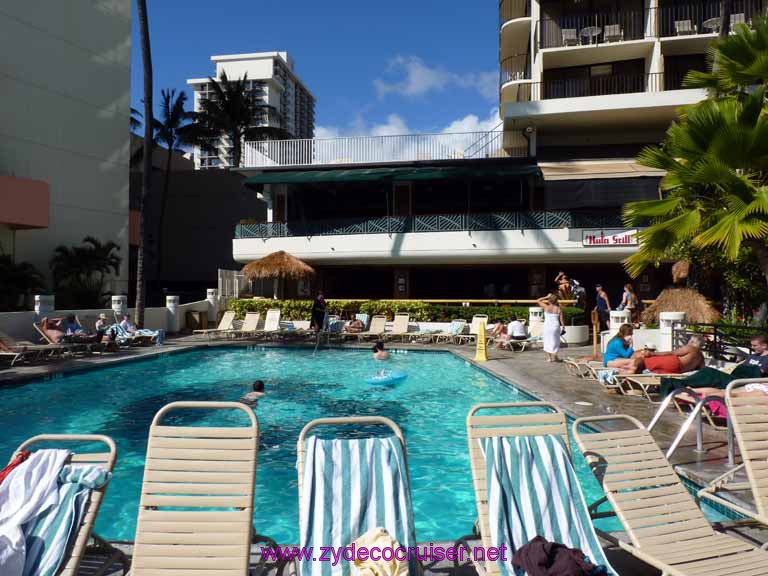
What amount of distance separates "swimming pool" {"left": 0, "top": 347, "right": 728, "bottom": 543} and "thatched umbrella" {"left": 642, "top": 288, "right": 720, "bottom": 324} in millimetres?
5684

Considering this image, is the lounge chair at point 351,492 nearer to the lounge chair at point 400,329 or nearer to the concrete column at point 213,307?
the lounge chair at point 400,329

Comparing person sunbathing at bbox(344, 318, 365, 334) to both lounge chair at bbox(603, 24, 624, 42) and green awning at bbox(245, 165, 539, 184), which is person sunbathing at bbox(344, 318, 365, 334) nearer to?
green awning at bbox(245, 165, 539, 184)

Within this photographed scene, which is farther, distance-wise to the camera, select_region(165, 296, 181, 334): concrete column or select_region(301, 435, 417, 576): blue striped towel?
select_region(165, 296, 181, 334): concrete column

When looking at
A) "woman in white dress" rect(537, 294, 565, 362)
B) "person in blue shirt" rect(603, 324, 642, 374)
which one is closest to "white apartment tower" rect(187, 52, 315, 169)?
"woman in white dress" rect(537, 294, 565, 362)

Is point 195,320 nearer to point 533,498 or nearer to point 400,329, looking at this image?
point 400,329

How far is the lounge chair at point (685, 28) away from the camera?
21891 millimetres

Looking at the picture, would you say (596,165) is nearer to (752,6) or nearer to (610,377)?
(752,6)

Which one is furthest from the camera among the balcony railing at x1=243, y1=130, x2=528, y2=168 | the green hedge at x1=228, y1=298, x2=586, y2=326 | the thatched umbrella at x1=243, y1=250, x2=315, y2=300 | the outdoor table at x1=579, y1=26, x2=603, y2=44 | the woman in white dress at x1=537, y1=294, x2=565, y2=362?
the balcony railing at x1=243, y1=130, x2=528, y2=168

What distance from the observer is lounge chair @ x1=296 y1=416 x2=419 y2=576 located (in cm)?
311

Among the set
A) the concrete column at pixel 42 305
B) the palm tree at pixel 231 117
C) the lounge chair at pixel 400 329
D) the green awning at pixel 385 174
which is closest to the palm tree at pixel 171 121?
the palm tree at pixel 231 117

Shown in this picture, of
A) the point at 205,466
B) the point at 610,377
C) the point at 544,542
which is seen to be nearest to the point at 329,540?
the point at 205,466

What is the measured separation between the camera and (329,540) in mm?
3084

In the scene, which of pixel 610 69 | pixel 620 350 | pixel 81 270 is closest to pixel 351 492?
pixel 620 350

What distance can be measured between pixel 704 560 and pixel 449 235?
20170 millimetres
